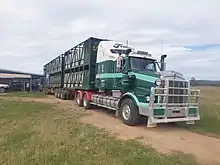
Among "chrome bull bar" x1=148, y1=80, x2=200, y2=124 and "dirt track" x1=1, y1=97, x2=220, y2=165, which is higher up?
"chrome bull bar" x1=148, y1=80, x2=200, y2=124

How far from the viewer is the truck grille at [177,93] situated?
10422mm

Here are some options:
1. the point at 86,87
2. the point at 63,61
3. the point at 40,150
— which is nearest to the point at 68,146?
the point at 40,150

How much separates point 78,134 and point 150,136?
2.37 meters

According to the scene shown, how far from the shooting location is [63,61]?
81.9 ft

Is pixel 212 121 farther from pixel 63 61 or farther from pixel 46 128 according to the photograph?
pixel 63 61

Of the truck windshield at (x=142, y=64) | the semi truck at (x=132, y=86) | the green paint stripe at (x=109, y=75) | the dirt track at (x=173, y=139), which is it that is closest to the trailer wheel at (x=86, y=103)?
the semi truck at (x=132, y=86)

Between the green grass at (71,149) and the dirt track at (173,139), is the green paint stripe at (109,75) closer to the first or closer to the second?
the dirt track at (173,139)

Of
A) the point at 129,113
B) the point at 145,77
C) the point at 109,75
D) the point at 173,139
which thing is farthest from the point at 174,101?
the point at 109,75

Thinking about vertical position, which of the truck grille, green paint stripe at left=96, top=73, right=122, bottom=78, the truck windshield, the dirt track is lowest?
the dirt track

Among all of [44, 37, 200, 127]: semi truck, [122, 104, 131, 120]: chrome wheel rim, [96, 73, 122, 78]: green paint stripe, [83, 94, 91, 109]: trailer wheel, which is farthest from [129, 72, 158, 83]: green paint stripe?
[83, 94, 91, 109]: trailer wheel

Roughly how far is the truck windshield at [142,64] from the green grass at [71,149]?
3824 mm

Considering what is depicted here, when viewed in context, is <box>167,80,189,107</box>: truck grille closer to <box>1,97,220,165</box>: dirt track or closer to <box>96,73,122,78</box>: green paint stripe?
<box>1,97,220,165</box>: dirt track

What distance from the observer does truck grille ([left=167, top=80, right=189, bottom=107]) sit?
34.2ft

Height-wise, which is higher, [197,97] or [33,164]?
[197,97]
